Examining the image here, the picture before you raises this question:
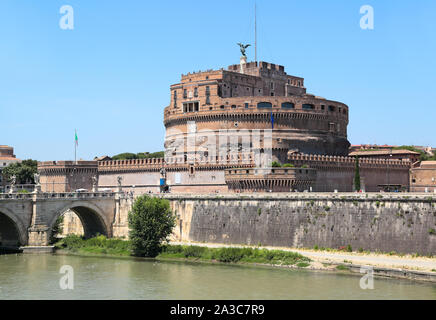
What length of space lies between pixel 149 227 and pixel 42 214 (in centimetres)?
953

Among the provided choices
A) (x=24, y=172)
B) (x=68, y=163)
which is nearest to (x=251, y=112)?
(x=68, y=163)

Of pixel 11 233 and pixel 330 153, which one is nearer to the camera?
pixel 11 233

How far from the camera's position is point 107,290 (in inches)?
1377

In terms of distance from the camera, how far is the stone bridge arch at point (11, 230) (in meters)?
49.0

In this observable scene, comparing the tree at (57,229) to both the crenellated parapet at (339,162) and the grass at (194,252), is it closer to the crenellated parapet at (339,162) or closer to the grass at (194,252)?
the grass at (194,252)

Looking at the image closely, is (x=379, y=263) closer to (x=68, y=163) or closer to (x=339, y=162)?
(x=339, y=162)

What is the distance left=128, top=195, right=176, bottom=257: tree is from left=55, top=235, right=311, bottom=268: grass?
884mm

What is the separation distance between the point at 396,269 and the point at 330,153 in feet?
117

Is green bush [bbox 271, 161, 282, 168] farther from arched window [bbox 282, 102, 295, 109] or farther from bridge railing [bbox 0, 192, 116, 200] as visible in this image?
bridge railing [bbox 0, 192, 116, 200]

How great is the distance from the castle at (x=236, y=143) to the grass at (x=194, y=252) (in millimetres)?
11536

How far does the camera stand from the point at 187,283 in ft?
119

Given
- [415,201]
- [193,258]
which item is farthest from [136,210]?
[415,201]

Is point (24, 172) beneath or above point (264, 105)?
beneath
